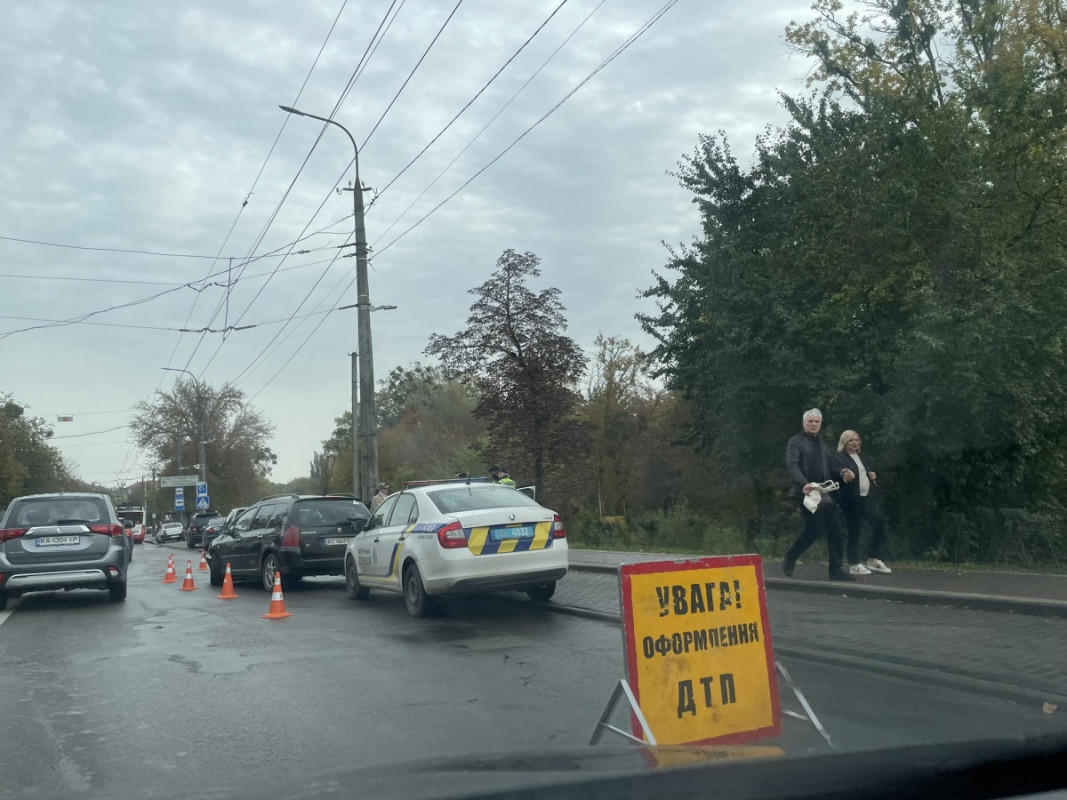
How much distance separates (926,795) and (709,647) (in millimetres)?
2057

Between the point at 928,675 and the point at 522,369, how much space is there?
26.3 metres

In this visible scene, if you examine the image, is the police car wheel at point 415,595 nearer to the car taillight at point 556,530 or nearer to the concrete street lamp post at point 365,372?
the car taillight at point 556,530

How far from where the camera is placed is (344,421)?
10875 cm

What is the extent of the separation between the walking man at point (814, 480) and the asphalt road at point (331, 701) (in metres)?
0.80

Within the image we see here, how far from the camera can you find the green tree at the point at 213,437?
73.5 m

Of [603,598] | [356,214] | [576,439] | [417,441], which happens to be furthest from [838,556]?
[417,441]

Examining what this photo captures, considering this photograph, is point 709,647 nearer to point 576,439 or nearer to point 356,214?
point 356,214

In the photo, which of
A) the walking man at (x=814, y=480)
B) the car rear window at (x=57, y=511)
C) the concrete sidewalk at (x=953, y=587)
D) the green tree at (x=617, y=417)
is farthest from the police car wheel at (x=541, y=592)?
the green tree at (x=617, y=417)

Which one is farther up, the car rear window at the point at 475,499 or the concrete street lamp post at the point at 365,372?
the concrete street lamp post at the point at 365,372

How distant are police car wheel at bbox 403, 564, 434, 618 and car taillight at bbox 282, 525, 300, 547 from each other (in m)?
4.45

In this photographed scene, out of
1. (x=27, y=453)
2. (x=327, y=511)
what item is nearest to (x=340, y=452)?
(x=27, y=453)

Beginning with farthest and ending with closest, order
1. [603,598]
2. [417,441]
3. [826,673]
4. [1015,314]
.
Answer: [417,441], [1015,314], [603,598], [826,673]

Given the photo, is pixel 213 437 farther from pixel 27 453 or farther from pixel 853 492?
pixel 853 492

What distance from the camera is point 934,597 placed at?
9805 mm
